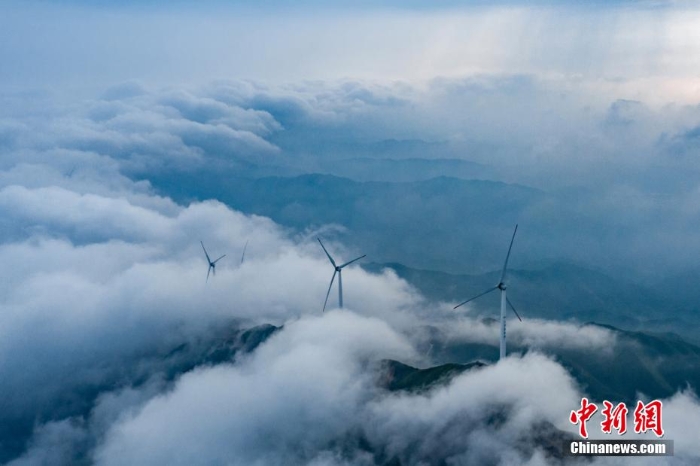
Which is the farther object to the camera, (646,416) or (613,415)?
(613,415)

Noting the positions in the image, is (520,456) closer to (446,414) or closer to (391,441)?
(446,414)

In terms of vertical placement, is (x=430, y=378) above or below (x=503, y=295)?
below

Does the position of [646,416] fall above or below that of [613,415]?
above

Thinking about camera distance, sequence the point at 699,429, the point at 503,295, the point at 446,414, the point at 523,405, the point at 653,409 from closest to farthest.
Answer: the point at 653,409 → the point at 503,295 → the point at 523,405 → the point at 446,414 → the point at 699,429

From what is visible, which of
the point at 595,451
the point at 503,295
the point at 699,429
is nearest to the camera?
the point at 595,451

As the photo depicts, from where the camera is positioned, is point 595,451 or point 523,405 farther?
point 523,405

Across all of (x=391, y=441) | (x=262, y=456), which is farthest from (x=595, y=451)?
(x=262, y=456)

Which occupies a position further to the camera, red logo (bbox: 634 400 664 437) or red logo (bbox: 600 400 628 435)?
red logo (bbox: 600 400 628 435)

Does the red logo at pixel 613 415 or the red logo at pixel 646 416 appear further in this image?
the red logo at pixel 613 415

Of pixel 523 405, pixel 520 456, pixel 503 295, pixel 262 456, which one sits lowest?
pixel 262 456
